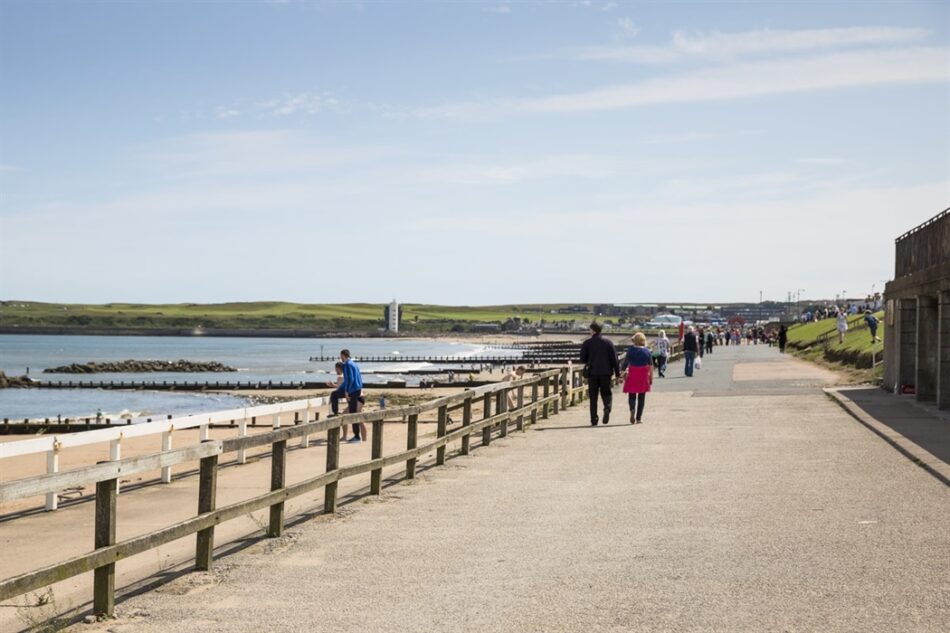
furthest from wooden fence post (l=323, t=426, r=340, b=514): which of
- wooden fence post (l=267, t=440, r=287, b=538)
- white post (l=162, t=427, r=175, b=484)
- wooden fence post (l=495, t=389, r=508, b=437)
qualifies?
wooden fence post (l=495, t=389, r=508, b=437)

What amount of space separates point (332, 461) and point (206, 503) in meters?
2.63

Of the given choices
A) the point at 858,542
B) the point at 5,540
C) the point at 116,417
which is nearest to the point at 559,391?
the point at 5,540

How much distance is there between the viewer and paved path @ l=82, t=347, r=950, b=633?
7.37m

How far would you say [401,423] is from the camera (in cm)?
3375

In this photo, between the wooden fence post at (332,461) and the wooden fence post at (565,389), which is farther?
the wooden fence post at (565,389)

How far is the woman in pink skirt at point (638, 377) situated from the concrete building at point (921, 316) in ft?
20.7

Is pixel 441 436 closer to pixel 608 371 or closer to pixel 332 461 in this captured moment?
pixel 332 461

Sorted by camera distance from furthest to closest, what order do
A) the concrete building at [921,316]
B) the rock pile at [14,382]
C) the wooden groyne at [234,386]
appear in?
the rock pile at [14,382], the wooden groyne at [234,386], the concrete building at [921,316]

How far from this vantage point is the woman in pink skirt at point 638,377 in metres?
22.5

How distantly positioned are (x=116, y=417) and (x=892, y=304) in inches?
1204

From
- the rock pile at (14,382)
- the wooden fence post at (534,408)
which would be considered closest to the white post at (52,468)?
the wooden fence post at (534,408)

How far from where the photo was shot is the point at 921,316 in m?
26.6

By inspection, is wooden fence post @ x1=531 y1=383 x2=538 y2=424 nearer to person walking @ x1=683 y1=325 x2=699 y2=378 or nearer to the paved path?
the paved path

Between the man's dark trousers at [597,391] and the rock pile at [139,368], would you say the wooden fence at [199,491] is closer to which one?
the man's dark trousers at [597,391]
